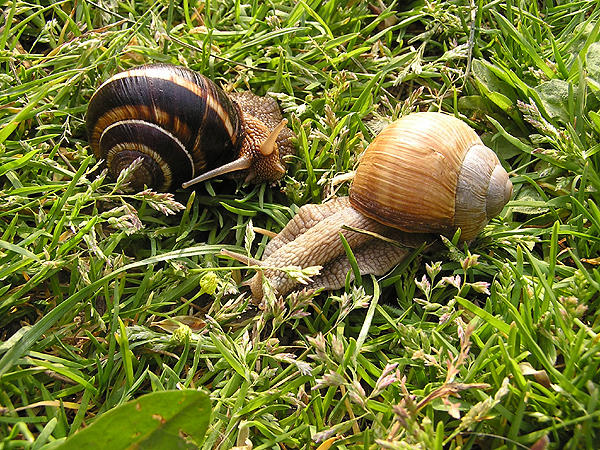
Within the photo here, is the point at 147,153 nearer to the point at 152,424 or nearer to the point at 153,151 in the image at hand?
the point at 153,151

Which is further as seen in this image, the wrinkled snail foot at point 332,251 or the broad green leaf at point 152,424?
the wrinkled snail foot at point 332,251

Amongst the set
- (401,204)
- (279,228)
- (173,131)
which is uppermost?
(173,131)

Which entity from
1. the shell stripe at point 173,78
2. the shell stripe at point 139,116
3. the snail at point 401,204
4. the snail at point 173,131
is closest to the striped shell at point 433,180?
the snail at point 401,204

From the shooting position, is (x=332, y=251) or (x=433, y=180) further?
(x=332, y=251)

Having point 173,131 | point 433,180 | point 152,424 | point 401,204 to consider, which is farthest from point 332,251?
point 152,424

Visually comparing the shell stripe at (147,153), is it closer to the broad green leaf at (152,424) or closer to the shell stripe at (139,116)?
the shell stripe at (139,116)

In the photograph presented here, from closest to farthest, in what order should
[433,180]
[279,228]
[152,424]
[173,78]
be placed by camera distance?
1. [152,424]
2. [433,180]
3. [173,78]
4. [279,228]

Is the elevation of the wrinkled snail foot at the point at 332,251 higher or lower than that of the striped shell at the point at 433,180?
lower
